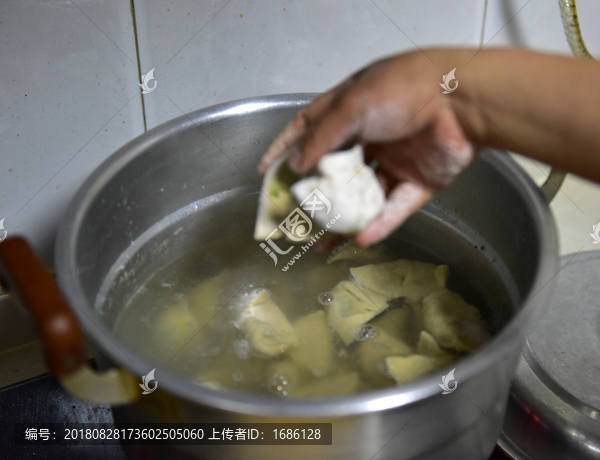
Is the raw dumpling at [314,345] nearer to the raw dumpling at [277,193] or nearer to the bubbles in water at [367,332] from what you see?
the bubbles in water at [367,332]

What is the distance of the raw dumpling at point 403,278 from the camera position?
30.8 inches

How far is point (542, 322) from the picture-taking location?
771 mm

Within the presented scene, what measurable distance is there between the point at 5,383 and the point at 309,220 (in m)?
0.63

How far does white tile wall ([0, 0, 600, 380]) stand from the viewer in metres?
0.73

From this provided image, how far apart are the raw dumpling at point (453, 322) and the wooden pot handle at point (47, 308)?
0.45 meters

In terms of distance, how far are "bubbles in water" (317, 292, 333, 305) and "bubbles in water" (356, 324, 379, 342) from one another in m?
0.07

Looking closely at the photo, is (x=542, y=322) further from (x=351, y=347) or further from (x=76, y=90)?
(x=76, y=90)

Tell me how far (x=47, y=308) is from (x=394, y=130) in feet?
1.31

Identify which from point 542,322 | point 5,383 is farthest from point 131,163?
point 542,322
